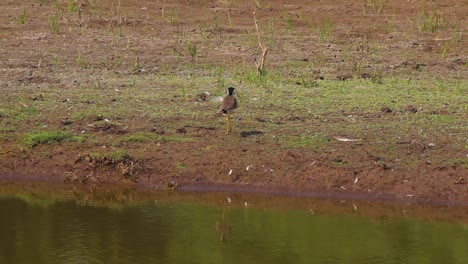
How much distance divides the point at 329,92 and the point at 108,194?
143 inches

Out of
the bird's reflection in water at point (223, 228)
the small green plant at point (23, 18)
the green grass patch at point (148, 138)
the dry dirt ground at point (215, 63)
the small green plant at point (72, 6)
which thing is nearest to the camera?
the bird's reflection in water at point (223, 228)

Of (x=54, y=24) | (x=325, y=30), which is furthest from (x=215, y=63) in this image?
(x=54, y=24)

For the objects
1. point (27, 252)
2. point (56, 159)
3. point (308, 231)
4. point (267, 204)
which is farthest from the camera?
point (56, 159)

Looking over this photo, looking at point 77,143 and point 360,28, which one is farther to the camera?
point 360,28

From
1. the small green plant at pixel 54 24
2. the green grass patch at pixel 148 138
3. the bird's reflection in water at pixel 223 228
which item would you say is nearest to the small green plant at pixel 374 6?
the small green plant at pixel 54 24

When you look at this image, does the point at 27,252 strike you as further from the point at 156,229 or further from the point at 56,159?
the point at 56,159

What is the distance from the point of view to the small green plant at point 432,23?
15.6 meters

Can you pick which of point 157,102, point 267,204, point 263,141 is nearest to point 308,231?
point 267,204

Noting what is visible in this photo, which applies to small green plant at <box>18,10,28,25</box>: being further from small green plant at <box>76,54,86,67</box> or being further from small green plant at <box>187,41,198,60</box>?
small green plant at <box>187,41,198,60</box>

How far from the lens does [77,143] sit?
1025 cm

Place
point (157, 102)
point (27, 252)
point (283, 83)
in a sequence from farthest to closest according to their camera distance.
Answer: point (283, 83) → point (157, 102) → point (27, 252)

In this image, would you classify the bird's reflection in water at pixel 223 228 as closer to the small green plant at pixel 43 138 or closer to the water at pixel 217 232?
the water at pixel 217 232

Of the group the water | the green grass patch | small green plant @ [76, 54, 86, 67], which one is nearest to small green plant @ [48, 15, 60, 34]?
small green plant @ [76, 54, 86, 67]

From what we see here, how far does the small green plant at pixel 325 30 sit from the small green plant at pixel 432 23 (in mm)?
1407
